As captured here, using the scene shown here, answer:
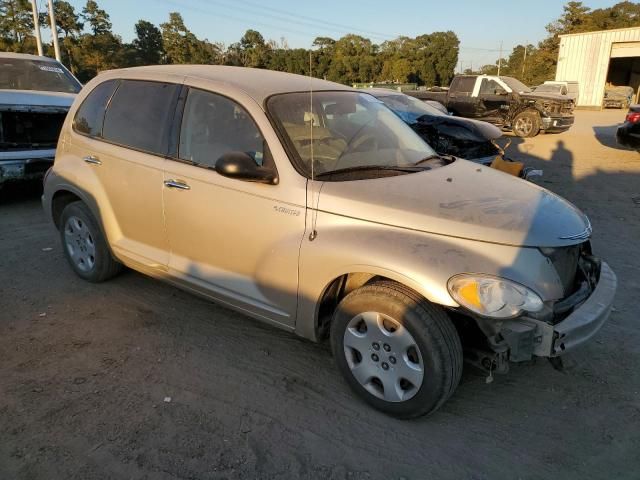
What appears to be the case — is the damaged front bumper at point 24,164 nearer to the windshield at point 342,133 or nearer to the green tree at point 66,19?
the windshield at point 342,133

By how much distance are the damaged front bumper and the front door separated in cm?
449

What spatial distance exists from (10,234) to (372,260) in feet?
16.9

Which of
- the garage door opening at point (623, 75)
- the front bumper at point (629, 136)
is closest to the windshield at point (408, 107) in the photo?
the front bumper at point (629, 136)

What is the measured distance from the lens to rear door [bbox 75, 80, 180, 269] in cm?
375

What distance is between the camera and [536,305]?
8.32ft

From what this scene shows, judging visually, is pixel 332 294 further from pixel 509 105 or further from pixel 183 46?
pixel 183 46

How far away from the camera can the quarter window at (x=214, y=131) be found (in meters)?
3.31

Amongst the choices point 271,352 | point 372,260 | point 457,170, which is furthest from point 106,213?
point 457,170

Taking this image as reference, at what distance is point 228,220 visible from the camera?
3295 mm

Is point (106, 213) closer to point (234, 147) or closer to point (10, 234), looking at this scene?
point (234, 147)

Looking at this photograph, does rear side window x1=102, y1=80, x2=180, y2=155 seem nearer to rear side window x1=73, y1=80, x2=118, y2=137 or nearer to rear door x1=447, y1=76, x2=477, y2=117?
rear side window x1=73, y1=80, x2=118, y2=137

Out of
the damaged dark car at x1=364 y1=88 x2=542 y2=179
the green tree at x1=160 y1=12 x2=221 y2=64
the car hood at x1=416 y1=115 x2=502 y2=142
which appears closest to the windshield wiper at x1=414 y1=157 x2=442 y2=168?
the damaged dark car at x1=364 y1=88 x2=542 y2=179

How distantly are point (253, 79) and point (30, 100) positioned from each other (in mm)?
5308

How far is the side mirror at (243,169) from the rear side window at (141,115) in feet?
2.86
